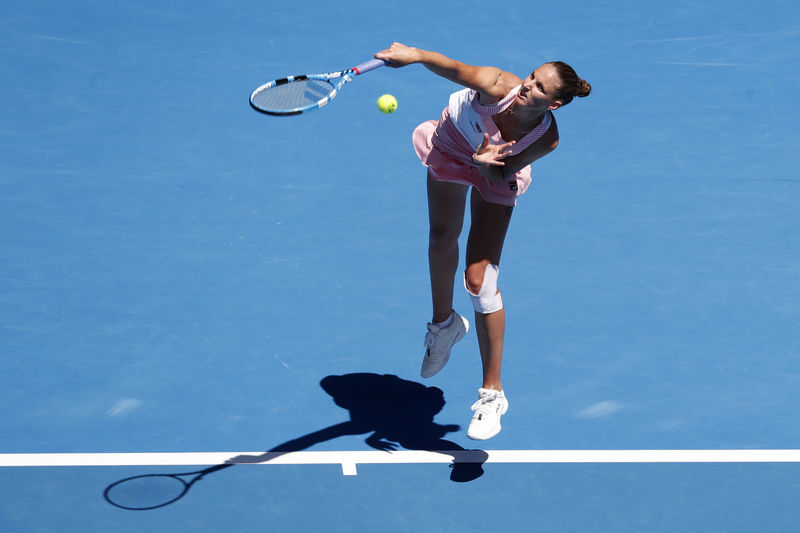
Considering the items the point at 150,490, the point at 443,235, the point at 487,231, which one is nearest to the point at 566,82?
the point at 487,231

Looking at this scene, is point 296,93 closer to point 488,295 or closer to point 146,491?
point 488,295

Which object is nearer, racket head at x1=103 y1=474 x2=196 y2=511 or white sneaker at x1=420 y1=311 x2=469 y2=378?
racket head at x1=103 y1=474 x2=196 y2=511

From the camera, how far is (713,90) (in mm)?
12328

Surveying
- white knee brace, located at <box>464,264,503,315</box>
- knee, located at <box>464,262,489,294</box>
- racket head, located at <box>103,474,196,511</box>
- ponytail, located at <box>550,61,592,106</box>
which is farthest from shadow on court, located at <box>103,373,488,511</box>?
ponytail, located at <box>550,61,592,106</box>

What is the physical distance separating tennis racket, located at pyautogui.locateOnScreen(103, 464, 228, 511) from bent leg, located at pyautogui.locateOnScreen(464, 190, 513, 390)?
1.81m

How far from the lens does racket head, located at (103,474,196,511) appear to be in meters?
6.48

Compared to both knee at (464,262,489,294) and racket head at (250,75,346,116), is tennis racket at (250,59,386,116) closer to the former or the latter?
racket head at (250,75,346,116)

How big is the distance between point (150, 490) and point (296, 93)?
257 cm

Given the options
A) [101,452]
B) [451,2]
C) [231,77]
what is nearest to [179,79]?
[231,77]

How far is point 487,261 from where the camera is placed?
6.88 m

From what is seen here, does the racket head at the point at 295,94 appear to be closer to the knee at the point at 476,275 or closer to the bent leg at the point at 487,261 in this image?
the bent leg at the point at 487,261

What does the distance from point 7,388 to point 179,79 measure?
5641 millimetres

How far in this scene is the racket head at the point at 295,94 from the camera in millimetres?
6623

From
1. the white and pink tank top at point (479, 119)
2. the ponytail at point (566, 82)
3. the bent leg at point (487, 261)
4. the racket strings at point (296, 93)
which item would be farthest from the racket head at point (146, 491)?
the ponytail at point (566, 82)
